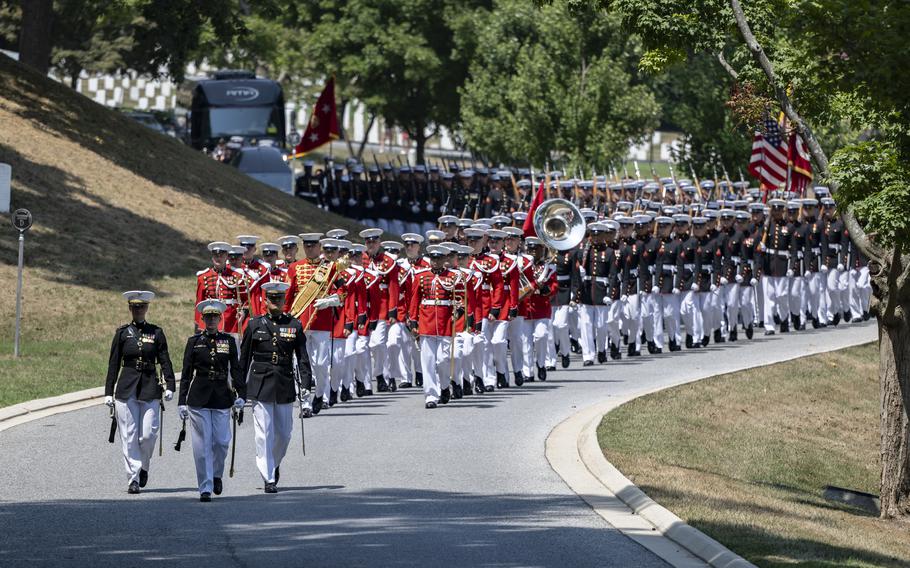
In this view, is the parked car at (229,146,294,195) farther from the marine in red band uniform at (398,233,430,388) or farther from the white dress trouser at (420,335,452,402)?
the white dress trouser at (420,335,452,402)

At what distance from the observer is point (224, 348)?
14.1 m

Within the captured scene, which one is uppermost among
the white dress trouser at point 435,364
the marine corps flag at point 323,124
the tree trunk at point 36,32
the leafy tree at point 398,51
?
the leafy tree at point 398,51

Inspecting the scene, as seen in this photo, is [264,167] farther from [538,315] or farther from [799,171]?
[538,315]

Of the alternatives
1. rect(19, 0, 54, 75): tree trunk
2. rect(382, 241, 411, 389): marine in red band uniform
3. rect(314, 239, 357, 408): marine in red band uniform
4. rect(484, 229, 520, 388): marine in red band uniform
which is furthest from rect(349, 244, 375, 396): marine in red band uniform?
rect(19, 0, 54, 75): tree trunk

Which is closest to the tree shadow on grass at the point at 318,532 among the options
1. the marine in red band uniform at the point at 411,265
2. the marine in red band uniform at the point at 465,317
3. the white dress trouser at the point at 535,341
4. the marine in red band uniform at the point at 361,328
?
the marine in red band uniform at the point at 361,328

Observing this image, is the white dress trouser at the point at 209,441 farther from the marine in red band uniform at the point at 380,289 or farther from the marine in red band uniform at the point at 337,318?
the marine in red band uniform at the point at 380,289

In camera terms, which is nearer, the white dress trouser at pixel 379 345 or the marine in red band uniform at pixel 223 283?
the marine in red band uniform at pixel 223 283

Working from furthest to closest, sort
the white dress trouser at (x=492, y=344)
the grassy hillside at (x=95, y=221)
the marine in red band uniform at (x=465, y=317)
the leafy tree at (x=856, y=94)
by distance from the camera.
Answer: the grassy hillside at (x=95, y=221), the white dress trouser at (x=492, y=344), the marine in red band uniform at (x=465, y=317), the leafy tree at (x=856, y=94)

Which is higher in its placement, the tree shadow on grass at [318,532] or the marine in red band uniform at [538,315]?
the marine in red band uniform at [538,315]

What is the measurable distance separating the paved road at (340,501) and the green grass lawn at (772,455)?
0.84 metres

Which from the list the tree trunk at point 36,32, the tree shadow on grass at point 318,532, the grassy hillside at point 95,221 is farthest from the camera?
the tree trunk at point 36,32

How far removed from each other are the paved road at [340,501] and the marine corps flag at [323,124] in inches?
715

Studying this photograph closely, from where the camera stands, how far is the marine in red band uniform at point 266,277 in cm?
1916

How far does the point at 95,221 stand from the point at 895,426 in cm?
1773
